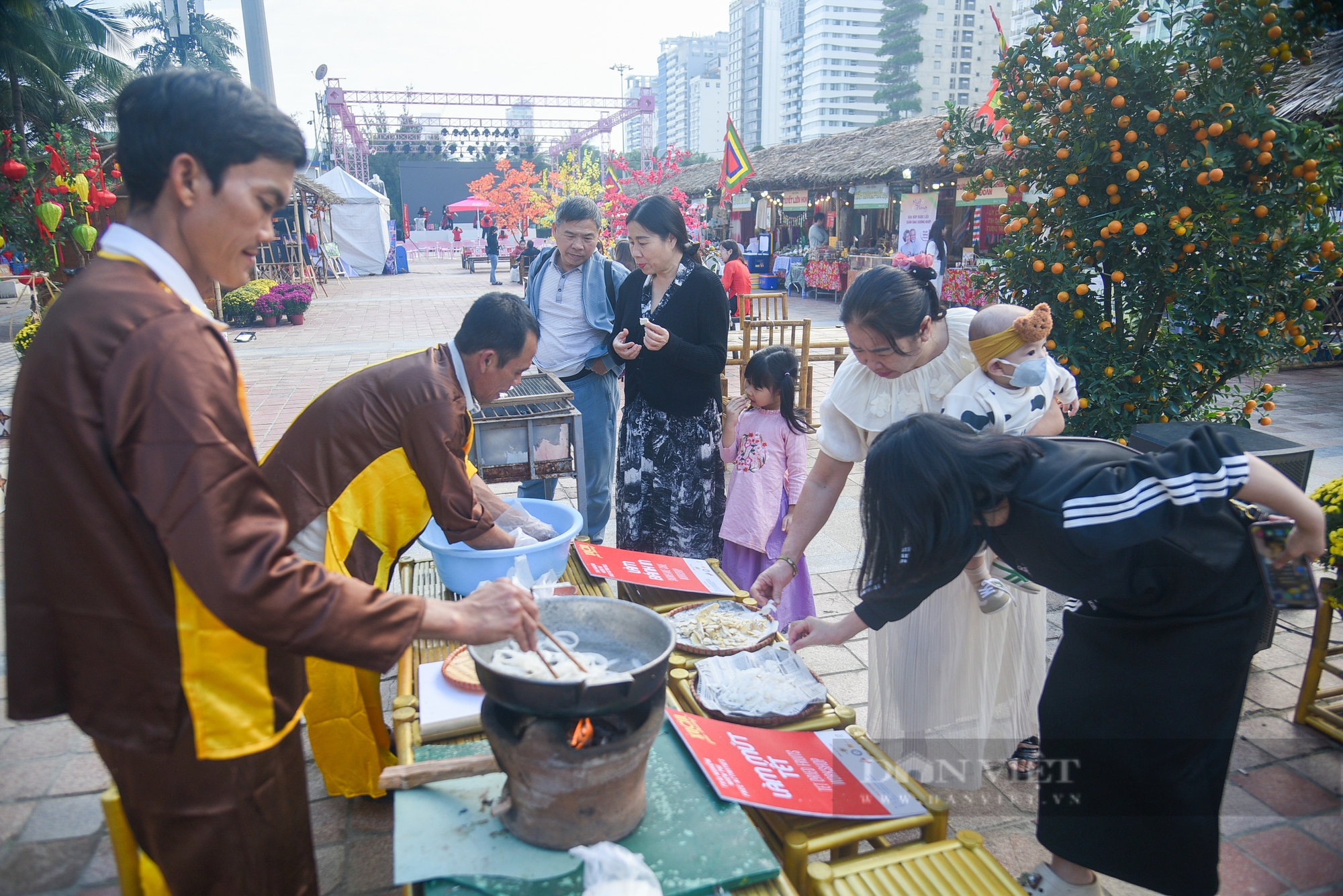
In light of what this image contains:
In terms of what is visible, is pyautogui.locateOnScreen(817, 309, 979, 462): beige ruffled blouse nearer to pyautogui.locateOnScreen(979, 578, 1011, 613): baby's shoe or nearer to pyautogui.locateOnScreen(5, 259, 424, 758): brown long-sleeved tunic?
pyautogui.locateOnScreen(979, 578, 1011, 613): baby's shoe

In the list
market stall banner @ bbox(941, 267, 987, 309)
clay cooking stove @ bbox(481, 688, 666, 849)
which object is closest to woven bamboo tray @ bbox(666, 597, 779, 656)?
clay cooking stove @ bbox(481, 688, 666, 849)

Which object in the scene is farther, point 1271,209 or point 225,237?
point 1271,209

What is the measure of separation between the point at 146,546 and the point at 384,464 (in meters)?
0.92

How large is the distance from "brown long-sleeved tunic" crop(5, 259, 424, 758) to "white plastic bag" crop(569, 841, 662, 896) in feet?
1.66

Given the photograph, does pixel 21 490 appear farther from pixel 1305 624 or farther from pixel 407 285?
pixel 407 285

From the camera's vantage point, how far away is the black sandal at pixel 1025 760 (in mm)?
2514

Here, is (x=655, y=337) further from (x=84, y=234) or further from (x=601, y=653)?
(x=84, y=234)

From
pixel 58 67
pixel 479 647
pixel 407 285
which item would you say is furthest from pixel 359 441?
pixel 58 67

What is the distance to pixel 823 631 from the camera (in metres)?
1.97

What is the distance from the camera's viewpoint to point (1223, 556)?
157cm

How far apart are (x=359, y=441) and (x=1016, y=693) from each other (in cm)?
205

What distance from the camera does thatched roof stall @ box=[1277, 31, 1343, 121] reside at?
6.60 m

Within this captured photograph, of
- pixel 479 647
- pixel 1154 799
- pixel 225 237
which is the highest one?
pixel 225 237

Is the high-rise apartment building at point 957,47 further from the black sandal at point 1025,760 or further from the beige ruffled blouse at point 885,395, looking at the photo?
the black sandal at point 1025,760
